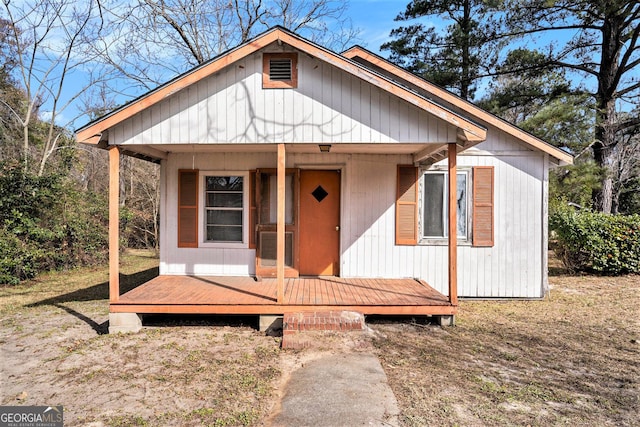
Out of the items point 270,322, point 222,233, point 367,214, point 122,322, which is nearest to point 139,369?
point 122,322

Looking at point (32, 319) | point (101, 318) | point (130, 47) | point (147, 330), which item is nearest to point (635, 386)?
point (147, 330)

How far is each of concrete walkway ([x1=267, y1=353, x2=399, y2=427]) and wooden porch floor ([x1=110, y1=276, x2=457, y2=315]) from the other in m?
1.13

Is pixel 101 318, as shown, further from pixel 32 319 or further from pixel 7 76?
pixel 7 76

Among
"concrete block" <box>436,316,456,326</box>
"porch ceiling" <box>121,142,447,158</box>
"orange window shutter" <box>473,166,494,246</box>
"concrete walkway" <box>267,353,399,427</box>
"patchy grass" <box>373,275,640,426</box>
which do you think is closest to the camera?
"concrete walkway" <box>267,353,399,427</box>

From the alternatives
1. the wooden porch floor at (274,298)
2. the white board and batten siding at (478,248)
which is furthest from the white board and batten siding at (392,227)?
the wooden porch floor at (274,298)

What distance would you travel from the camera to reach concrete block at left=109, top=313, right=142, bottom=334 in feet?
17.4

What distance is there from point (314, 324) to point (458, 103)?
4.94 metres

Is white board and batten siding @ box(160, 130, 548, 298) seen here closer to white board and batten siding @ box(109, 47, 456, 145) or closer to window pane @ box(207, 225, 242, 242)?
window pane @ box(207, 225, 242, 242)

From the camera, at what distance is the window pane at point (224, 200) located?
24.0ft

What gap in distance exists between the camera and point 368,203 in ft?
23.5

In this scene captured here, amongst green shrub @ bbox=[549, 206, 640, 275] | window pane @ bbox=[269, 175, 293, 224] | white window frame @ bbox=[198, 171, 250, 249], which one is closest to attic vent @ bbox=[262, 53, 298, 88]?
window pane @ bbox=[269, 175, 293, 224]

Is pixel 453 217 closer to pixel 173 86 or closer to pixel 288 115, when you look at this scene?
pixel 288 115

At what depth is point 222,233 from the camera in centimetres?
732

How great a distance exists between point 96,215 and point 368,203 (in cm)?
934
